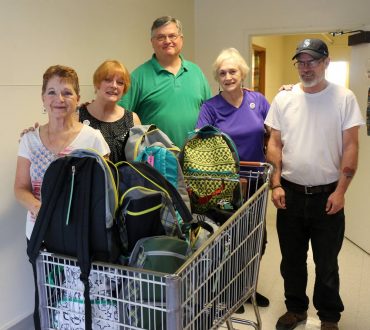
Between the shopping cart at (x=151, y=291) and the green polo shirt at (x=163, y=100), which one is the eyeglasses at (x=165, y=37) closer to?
the green polo shirt at (x=163, y=100)

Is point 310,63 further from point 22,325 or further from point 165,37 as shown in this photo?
point 22,325

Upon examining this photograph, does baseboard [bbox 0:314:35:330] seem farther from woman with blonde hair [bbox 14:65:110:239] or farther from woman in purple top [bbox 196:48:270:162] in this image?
woman in purple top [bbox 196:48:270:162]

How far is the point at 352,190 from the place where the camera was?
3.80m

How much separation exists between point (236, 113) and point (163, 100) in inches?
17.7

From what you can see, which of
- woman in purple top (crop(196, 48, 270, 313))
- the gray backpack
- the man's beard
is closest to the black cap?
the man's beard

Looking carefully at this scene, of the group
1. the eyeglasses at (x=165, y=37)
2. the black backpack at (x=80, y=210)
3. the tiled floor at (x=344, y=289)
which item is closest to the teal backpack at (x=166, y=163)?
the black backpack at (x=80, y=210)

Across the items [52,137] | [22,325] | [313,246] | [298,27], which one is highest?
[298,27]

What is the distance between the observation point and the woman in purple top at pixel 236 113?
91.8 inches

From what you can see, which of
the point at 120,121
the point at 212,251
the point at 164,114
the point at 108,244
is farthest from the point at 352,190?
the point at 108,244

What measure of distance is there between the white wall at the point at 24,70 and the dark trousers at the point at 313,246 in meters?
1.48

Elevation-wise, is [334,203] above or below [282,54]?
below

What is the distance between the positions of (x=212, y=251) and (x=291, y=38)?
784 cm

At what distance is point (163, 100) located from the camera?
8.15 feet

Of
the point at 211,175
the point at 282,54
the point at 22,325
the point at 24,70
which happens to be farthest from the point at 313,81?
the point at 282,54
